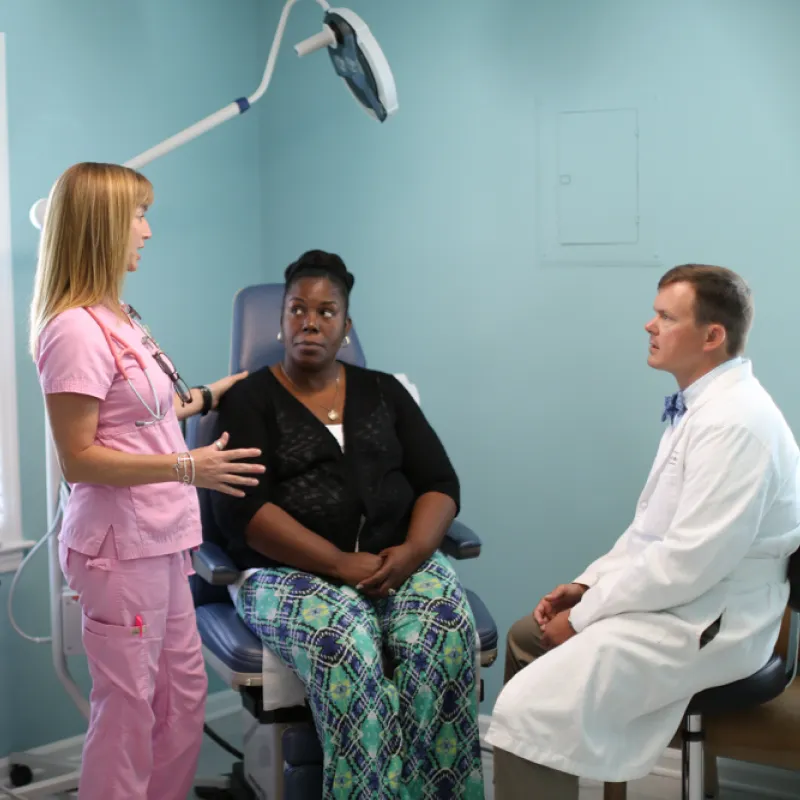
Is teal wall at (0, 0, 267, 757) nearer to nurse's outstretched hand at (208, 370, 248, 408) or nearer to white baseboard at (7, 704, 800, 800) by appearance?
white baseboard at (7, 704, 800, 800)

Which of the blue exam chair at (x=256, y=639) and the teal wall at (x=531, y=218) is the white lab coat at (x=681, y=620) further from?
the teal wall at (x=531, y=218)

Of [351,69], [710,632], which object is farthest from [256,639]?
[351,69]

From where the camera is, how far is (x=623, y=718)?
6.32 ft

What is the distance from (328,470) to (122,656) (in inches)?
24.1

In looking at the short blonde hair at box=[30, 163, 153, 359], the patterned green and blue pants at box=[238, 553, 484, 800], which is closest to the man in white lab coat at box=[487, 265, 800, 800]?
the patterned green and blue pants at box=[238, 553, 484, 800]

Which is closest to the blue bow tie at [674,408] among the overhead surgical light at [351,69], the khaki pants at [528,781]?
the khaki pants at [528,781]

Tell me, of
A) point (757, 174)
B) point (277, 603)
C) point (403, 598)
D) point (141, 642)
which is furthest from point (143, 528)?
point (757, 174)

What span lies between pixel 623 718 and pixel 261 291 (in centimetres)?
128

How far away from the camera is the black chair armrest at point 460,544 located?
2.38 m

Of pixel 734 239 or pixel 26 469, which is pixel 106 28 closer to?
pixel 26 469

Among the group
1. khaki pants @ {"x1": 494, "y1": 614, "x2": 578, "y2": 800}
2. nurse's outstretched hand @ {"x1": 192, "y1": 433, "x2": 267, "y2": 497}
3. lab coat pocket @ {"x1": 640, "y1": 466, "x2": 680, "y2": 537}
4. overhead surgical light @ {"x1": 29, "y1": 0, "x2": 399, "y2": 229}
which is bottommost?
khaki pants @ {"x1": 494, "y1": 614, "x2": 578, "y2": 800}

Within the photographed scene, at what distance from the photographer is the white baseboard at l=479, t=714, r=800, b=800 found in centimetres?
273

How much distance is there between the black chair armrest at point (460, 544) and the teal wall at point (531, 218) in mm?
572

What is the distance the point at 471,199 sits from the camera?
2979 mm
